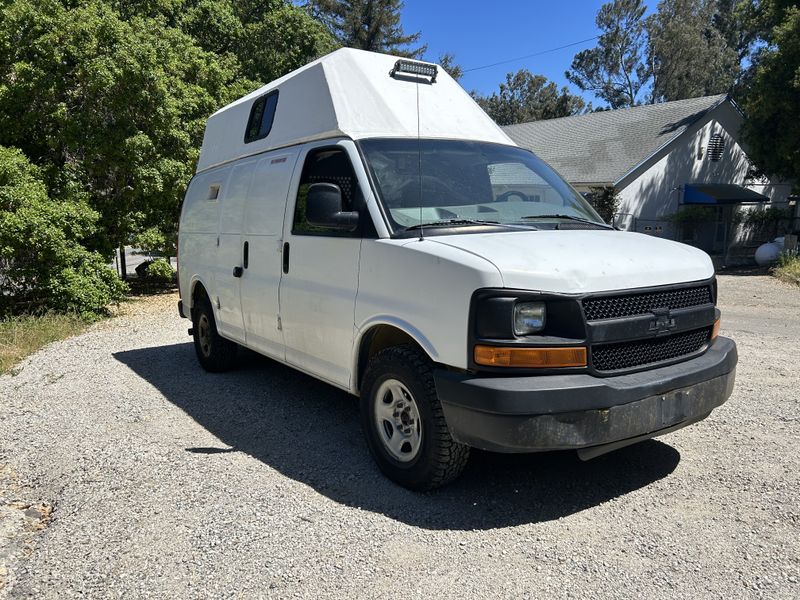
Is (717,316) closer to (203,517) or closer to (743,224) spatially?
(203,517)

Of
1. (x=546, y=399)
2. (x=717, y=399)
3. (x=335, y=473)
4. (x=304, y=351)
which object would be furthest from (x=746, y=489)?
(x=304, y=351)

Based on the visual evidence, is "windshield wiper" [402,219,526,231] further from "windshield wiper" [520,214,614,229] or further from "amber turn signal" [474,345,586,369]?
"amber turn signal" [474,345,586,369]

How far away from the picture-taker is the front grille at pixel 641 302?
3326 mm

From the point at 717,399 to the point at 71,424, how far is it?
495 centimetres

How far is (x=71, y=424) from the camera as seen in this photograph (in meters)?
5.40

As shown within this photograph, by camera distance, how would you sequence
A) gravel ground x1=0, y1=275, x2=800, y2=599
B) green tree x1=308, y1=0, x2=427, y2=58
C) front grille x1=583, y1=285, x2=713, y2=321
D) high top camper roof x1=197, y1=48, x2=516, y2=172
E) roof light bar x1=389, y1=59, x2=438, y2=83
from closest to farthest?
gravel ground x1=0, y1=275, x2=800, y2=599, front grille x1=583, y1=285, x2=713, y2=321, high top camper roof x1=197, y1=48, x2=516, y2=172, roof light bar x1=389, y1=59, x2=438, y2=83, green tree x1=308, y1=0, x2=427, y2=58

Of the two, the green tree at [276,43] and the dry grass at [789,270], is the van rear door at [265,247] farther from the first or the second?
the green tree at [276,43]

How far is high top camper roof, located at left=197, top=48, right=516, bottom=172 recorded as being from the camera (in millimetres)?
4613

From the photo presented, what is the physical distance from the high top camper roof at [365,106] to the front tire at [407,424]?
170cm

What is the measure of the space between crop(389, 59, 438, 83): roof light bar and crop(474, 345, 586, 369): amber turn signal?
271 cm

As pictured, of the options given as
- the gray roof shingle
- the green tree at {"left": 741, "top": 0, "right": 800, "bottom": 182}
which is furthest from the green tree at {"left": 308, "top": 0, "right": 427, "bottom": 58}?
the green tree at {"left": 741, "top": 0, "right": 800, "bottom": 182}

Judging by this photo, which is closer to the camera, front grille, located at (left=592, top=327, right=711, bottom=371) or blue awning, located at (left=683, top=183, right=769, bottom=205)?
front grille, located at (left=592, top=327, right=711, bottom=371)

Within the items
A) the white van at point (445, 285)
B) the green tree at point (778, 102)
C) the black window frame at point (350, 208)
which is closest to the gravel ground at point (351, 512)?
the white van at point (445, 285)

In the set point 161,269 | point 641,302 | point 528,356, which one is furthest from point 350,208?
point 161,269
